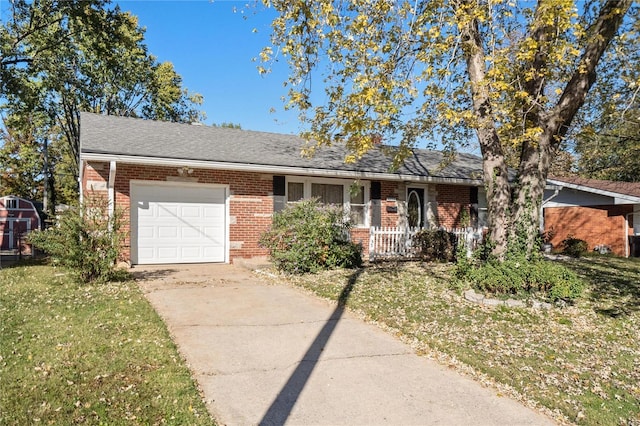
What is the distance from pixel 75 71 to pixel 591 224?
84.9 ft

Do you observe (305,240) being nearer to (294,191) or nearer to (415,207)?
(294,191)

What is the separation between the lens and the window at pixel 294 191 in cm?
1266

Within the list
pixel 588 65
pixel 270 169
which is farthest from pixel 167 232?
pixel 588 65

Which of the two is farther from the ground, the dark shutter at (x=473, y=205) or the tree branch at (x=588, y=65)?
the tree branch at (x=588, y=65)

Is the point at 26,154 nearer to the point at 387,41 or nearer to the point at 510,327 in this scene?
the point at 387,41

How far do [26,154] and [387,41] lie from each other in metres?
28.5

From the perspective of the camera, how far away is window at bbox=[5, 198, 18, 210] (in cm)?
2035

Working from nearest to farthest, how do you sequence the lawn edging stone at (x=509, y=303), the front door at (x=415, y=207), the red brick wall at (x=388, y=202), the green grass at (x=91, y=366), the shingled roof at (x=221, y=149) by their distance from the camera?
the green grass at (x=91, y=366)
the lawn edging stone at (x=509, y=303)
the shingled roof at (x=221, y=149)
the red brick wall at (x=388, y=202)
the front door at (x=415, y=207)

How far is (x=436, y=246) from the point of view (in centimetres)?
1281

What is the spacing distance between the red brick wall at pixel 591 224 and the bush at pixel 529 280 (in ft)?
41.5

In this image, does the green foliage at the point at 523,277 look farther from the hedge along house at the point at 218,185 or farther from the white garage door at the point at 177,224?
the white garage door at the point at 177,224

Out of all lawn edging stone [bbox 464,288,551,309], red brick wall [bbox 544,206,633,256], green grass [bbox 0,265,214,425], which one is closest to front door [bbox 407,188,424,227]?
lawn edging stone [bbox 464,288,551,309]

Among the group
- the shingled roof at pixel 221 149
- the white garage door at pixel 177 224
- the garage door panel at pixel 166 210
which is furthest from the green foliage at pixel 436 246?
the garage door panel at pixel 166 210

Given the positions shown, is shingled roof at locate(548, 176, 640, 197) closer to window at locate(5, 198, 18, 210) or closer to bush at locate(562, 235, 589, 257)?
bush at locate(562, 235, 589, 257)
